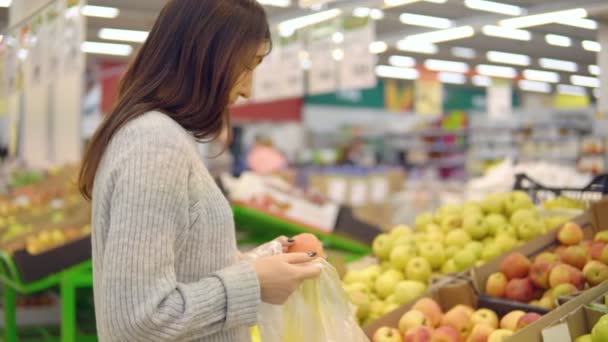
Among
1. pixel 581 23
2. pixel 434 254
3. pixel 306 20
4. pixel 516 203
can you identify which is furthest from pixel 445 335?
pixel 306 20

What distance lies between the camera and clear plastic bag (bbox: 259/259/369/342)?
1681 millimetres

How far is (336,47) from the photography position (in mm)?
7055

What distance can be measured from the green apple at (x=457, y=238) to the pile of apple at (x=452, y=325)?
0.49 m

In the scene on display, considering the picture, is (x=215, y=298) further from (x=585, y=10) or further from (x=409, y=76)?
(x=409, y=76)

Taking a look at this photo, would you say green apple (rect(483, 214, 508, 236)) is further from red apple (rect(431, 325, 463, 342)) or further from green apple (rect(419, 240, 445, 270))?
red apple (rect(431, 325, 463, 342))

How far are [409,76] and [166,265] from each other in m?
18.7

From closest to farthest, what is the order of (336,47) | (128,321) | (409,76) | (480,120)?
(128,321)
(336,47)
(480,120)
(409,76)

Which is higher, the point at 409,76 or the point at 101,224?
the point at 101,224

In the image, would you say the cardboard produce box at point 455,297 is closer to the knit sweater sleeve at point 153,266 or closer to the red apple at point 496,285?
the red apple at point 496,285

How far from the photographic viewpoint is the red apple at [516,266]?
2.40 meters

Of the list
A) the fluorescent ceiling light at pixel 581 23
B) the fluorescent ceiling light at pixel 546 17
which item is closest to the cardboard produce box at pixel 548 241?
the fluorescent ceiling light at pixel 546 17

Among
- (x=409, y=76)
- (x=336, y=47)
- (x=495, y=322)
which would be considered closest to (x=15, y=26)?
(x=336, y=47)

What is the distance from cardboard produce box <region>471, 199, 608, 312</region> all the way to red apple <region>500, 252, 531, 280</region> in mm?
67

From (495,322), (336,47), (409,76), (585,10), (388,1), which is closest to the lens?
(495,322)
